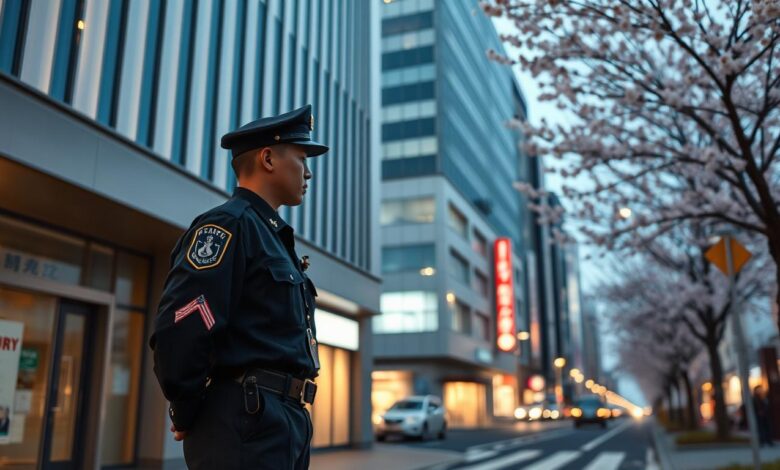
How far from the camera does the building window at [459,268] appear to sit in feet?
134

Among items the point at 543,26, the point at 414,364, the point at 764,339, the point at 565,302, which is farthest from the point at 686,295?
the point at 565,302

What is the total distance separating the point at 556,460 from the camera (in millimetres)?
15828

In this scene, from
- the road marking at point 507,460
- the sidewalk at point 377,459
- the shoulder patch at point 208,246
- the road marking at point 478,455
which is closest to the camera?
the shoulder patch at point 208,246

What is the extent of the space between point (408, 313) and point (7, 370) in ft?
98.9

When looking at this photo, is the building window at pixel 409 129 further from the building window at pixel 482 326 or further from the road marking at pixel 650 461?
the road marking at pixel 650 461

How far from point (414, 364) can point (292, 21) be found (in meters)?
26.3

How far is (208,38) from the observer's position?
12008mm

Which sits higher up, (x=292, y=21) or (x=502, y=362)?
(x=292, y=21)

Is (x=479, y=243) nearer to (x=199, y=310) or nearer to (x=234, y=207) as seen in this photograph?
(x=234, y=207)

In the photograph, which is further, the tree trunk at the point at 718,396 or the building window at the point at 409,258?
the building window at the point at 409,258

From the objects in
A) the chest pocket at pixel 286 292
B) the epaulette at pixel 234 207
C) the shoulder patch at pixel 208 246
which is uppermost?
the epaulette at pixel 234 207

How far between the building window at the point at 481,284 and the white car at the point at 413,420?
22.3 metres

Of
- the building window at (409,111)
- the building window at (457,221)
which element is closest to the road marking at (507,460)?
the building window at (457,221)

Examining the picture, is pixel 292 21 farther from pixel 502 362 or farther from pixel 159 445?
pixel 502 362
